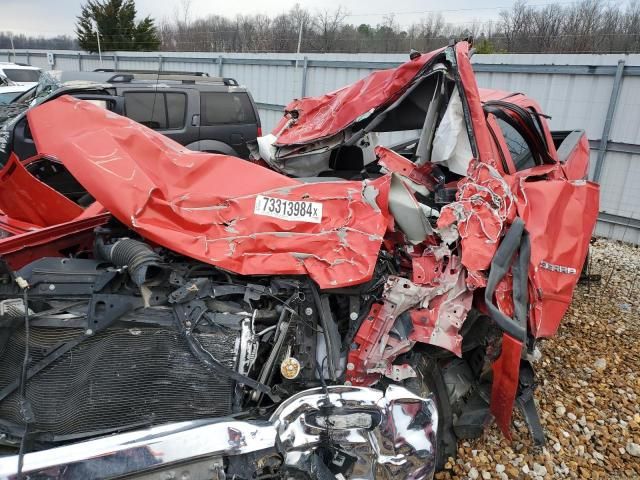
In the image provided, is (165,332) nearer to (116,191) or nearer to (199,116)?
(116,191)

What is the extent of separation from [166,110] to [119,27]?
16.8 meters

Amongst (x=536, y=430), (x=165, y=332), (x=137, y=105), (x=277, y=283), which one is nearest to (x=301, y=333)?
(x=277, y=283)

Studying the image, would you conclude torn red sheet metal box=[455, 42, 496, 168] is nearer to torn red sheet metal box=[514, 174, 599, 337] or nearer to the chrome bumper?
torn red sheet metal box=[514, 174, 599, 337]

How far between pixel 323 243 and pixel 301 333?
43cm

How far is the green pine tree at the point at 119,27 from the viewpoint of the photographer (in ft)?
67.2

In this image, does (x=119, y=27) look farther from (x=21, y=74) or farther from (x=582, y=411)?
(x=582, y=411)

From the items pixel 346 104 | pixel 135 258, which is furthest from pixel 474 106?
pixel 135 258

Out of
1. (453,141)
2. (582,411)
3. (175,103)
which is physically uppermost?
(453,141)

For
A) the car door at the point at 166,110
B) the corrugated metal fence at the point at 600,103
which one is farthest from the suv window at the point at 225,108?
the corrugated metal fence at the point at 600,103

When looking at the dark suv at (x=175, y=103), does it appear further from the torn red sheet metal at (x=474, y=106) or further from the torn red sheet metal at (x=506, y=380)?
the torn red sheet metal at (x=506, y=380)

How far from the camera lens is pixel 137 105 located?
6.68m

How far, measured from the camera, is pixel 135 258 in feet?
6.68

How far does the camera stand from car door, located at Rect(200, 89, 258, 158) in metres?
7.34


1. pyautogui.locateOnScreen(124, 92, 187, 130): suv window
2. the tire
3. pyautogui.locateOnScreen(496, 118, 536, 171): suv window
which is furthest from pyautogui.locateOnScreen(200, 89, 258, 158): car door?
the tire
